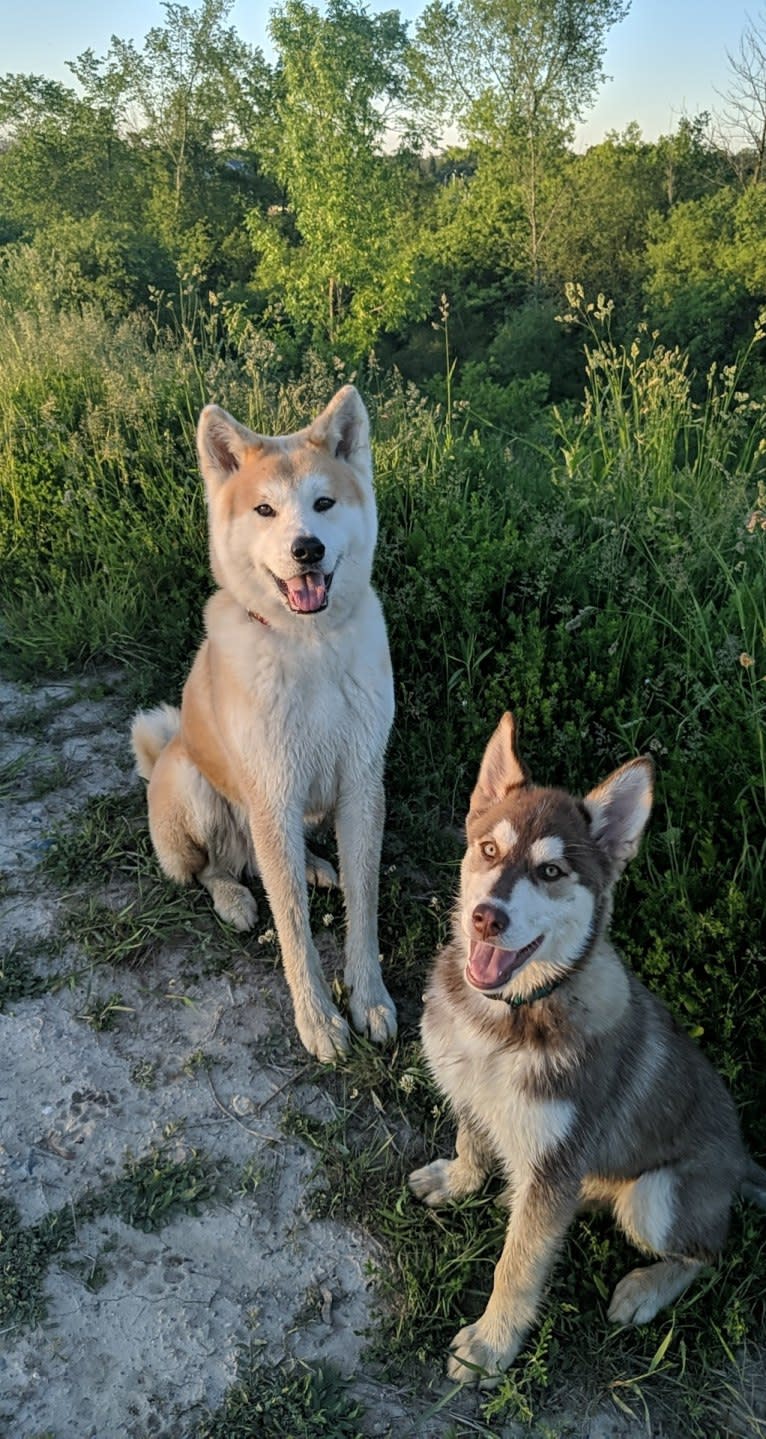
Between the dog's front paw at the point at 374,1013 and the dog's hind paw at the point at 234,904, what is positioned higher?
the dog's hind paw at the point at 234,904

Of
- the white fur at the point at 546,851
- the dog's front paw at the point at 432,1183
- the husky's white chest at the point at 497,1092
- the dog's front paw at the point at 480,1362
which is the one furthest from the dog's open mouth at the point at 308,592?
the dog's front paw at the point at 480,1362

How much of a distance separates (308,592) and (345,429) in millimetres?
648

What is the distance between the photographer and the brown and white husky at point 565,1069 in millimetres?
1992

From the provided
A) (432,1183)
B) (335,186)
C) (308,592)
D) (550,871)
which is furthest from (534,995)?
(335,186)

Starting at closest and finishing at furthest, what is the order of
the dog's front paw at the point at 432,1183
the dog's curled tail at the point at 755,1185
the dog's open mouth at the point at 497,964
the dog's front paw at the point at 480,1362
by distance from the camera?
the dog's open mouth at the point at 497,964 < the dog's front paw at the point at 480,1362 < the dog's curled tail at the point at 755,1185 < the dog's front paw at the point at 432,1183

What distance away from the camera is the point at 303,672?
266 cm

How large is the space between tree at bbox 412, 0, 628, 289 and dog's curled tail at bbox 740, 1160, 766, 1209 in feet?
74.2

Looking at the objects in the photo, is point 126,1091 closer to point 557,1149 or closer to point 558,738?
point 557,1149

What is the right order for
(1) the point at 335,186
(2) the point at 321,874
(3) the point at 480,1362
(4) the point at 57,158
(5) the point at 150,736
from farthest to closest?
(4) the point at 57,158 → (1) the point at 335,186 → (5) the point at 150,736 → (2) the point at 321,874 → (3) the point at 480,1362

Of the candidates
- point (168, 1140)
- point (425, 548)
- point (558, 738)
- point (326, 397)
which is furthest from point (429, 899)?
point (326, 397)

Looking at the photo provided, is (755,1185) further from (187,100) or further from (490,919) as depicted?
(187,100)

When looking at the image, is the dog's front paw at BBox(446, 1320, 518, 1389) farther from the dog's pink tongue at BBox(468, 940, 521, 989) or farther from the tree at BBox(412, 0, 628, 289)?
the tree at BBox(412, 0, 628, 289)

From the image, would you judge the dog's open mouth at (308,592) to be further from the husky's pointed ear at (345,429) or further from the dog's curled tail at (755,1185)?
the dog's curled tail at (755,1185)

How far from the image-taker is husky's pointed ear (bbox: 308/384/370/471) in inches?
108
